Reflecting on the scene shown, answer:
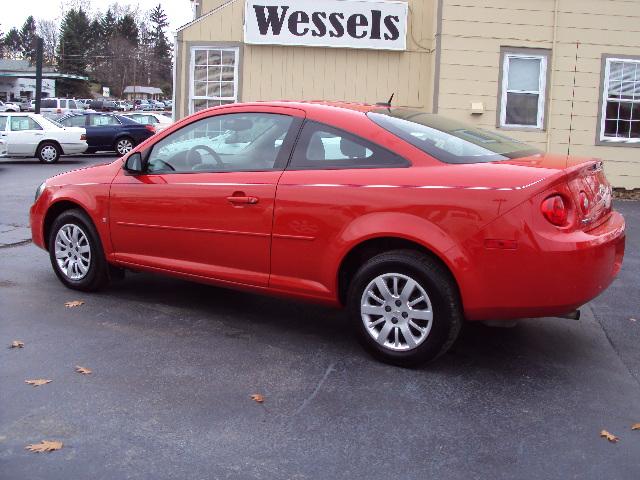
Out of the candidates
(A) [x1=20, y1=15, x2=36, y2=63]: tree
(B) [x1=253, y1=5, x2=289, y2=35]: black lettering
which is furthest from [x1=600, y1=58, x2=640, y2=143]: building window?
(A) [x1=20, y1=15, x2=36, y2=63]: tree

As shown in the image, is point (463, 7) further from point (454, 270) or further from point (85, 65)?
point (85, 65)

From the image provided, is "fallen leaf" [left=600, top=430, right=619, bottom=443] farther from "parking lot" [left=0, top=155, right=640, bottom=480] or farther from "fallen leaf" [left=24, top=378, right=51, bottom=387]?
"fallen leaf" [left=24, top=378, right=51, bottom=387]

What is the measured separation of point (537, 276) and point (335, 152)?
153cm

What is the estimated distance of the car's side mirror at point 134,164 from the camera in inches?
230

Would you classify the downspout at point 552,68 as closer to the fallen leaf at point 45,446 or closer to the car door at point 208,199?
the car door at point 208,199

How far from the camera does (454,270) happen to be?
4438 mm

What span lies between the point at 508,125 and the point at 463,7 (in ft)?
7.30

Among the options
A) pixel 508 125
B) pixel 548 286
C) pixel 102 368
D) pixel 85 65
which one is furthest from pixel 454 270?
pixel 85 65

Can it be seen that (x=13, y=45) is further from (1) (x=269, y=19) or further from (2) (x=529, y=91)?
(2) (x=529, y=91)

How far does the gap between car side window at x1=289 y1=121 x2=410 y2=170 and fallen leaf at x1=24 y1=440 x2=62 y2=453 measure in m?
2.31

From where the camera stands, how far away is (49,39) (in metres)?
111

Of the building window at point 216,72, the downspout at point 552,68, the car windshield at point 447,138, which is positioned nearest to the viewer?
the car windshield at point 447,138

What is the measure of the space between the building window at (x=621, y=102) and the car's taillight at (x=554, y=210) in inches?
410

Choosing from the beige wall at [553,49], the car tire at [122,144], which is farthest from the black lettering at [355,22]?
the car tire at [122,144]
